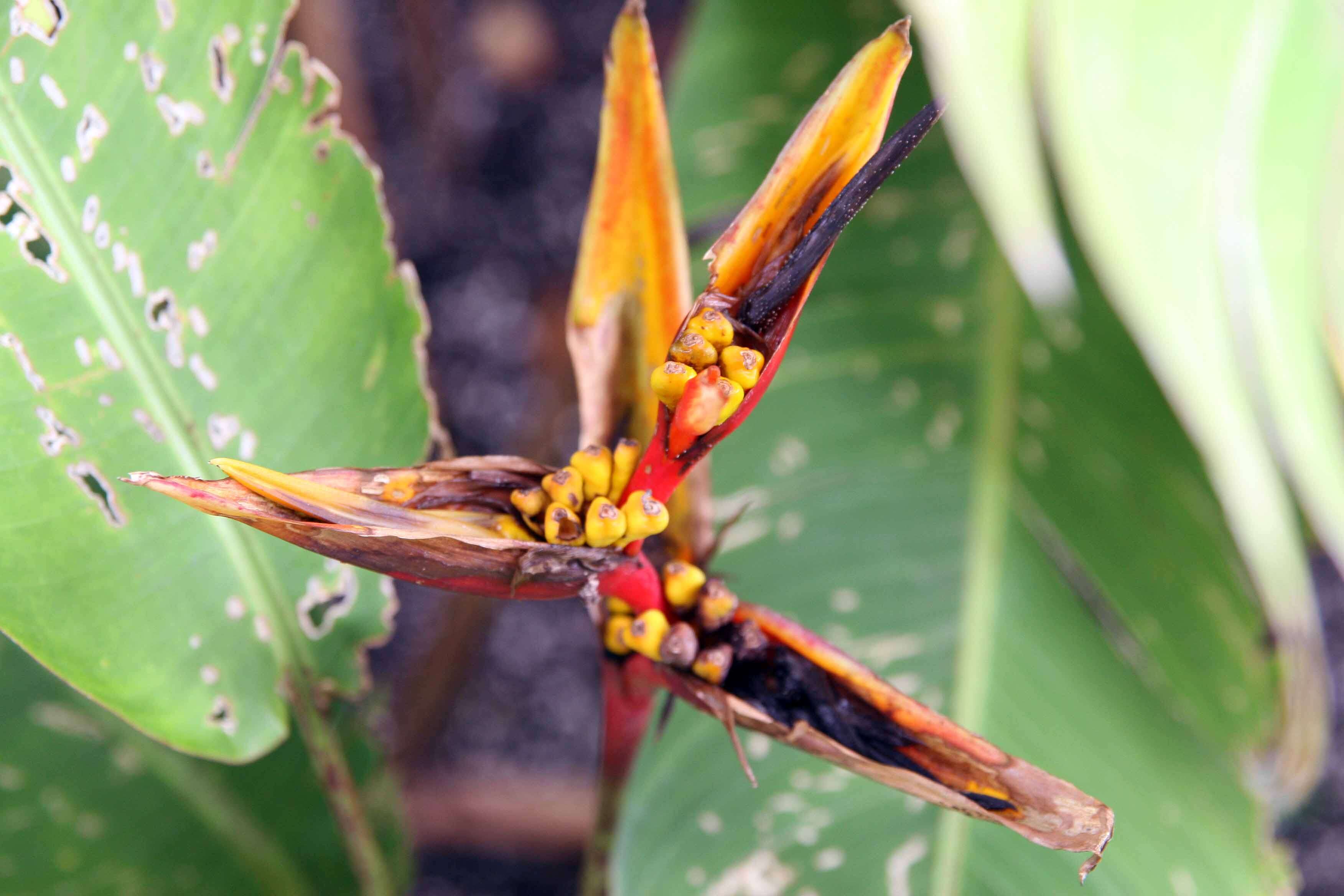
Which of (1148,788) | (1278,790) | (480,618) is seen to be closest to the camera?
(1148,788)

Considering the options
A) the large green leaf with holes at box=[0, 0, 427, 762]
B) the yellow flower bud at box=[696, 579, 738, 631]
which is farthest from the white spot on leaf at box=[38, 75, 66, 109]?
the yellow flower bud at box=[696, 579, 738, 631]

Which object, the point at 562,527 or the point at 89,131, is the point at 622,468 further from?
the point at 89,131

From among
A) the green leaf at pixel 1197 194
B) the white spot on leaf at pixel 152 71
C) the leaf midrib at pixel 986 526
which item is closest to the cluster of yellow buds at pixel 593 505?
the green leaf at pixel 1197 194

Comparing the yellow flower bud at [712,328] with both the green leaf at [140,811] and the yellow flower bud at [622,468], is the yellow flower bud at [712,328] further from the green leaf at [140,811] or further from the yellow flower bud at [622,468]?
the green leaf at [140,811]

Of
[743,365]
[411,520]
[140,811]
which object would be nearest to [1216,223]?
[743,365]

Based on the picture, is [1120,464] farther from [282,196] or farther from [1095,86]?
[282,196]

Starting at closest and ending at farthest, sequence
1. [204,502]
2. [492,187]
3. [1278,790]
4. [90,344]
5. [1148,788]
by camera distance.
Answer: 1. [204,502]
2. [90,344]
3. [1148,788]
4. [1278,790]
5. [492,187]

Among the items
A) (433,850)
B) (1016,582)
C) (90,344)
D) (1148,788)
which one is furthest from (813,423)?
(433,850)
